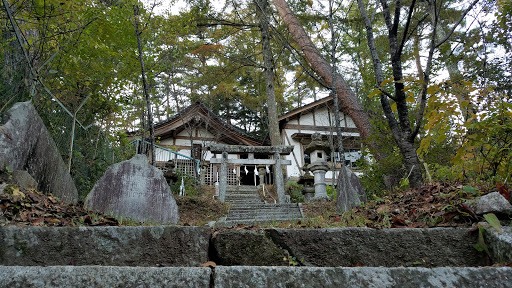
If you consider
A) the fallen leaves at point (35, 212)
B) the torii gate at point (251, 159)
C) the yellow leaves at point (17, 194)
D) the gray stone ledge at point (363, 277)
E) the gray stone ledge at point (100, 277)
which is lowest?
the gray stone ledge at point (363, 277)

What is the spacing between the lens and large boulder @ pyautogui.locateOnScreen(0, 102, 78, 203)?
10.6ft

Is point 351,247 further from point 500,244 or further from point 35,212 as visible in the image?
point 35,212

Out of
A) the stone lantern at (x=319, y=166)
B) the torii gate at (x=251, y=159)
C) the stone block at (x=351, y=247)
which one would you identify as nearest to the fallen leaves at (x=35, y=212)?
the stone block at (x=351, y=247)

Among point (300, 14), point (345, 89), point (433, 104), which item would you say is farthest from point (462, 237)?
point (300, 14)

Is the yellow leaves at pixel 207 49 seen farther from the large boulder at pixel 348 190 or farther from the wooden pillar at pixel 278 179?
the large boulder at pixel 348 190

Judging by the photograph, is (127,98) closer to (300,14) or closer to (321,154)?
(321,154)

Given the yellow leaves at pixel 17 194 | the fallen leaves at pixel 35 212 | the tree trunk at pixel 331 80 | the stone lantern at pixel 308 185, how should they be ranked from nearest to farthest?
the fallen leaves at pixel 35 212 < the yellow leaves at pixel 17 194 < the tree trunk at pixel 331 80 < the stone lantern at pixel 308 185

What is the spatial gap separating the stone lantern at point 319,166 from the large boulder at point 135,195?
6938 mm

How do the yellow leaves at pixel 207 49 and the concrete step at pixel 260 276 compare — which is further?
the yellow leaves at pixel 207 49

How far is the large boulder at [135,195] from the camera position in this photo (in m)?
4.02

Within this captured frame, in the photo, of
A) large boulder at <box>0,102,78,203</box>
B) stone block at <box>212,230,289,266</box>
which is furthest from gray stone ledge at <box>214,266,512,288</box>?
large boulder at <box>0,102,78,203</box>

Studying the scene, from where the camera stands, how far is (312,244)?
6.86 feet

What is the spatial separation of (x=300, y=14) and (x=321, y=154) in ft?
16.7

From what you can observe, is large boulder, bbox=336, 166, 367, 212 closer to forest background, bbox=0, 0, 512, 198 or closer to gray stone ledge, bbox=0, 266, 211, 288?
forest background, bbox=0, 0, 512, 198
